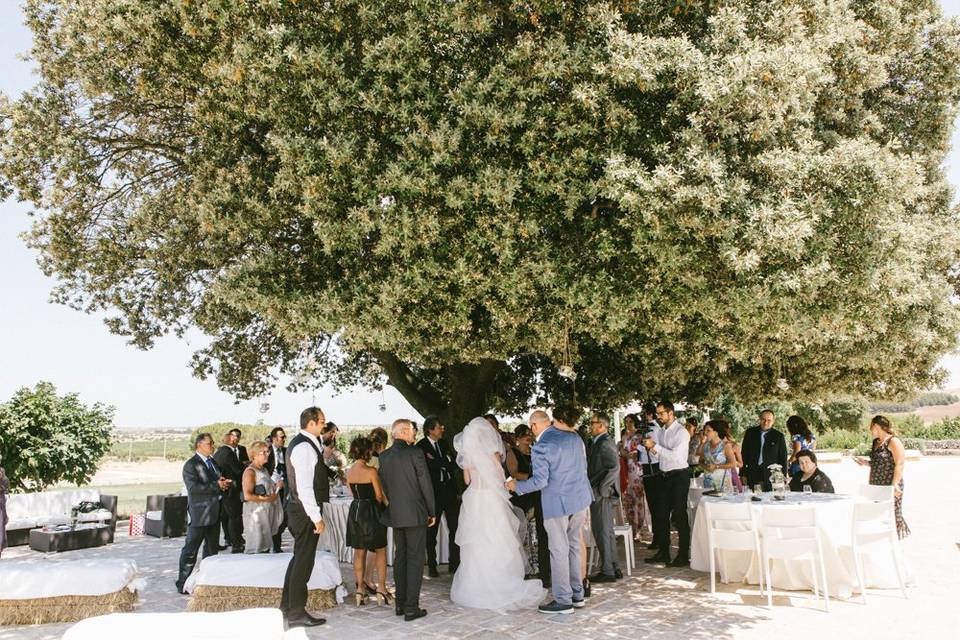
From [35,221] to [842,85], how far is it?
13.4m

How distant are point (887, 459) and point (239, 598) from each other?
8.92m

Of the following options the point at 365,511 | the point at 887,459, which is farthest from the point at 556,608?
the point at 887,459

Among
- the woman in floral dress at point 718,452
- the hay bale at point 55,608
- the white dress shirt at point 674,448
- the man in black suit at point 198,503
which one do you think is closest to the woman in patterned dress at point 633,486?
the woman in floral dress at point 718,452

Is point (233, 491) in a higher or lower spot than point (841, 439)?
higher

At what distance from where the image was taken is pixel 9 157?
10.5m

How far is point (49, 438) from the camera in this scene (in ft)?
56.6

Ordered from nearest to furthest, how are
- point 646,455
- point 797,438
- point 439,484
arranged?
point 439,484, point 797,438, point 646,455

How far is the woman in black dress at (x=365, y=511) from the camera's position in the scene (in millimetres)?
8289

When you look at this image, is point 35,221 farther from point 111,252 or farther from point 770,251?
point 770,251

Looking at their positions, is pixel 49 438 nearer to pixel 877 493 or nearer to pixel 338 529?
pixel 338 529

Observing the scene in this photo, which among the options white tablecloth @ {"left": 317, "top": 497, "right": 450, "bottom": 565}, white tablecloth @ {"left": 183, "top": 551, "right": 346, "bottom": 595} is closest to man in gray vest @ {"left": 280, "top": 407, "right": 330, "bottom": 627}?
white tablecloth @ {"left": 183, "top": 551, "right": 346, "bottom": 595}

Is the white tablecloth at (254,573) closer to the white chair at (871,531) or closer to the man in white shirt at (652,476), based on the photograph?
the man in white shirt at (652,476)

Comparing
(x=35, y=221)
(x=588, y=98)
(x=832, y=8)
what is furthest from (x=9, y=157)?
(x=832, y=8)

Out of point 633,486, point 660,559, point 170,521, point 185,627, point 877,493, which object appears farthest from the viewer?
point 170,521
